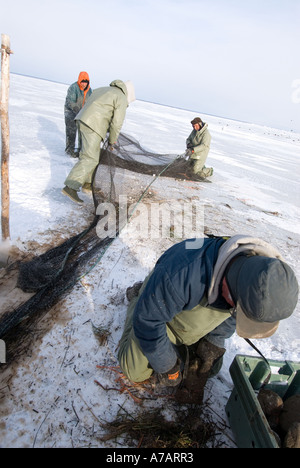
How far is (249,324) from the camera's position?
1.34 m

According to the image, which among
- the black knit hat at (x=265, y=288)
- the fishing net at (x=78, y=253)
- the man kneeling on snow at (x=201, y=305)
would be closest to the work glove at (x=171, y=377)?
the man kneeling on snow at (x=201, y=305)

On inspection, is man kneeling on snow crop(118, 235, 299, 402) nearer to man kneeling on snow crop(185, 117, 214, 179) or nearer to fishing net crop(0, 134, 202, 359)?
fishing net crop(0, 134, 202, 359)

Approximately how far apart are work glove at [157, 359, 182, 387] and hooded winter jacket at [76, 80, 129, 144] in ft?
10.8

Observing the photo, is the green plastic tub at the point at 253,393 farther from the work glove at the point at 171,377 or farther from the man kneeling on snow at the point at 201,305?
the work glove at the point at 171,377

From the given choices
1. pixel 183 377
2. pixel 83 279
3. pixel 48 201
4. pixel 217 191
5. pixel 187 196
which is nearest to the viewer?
pixel 183 377

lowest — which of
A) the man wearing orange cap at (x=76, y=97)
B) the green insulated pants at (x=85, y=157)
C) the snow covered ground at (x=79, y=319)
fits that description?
the snow covered ground at (x=79, y=319)

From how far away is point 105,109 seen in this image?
12.5 ft

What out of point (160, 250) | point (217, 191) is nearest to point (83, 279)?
point (160, 250)

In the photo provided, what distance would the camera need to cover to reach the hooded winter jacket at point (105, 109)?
3770 millimetres

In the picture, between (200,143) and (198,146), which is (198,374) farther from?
(200,143)

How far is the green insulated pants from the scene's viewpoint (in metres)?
3.85

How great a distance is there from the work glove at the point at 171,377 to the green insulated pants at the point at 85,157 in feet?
9.59
